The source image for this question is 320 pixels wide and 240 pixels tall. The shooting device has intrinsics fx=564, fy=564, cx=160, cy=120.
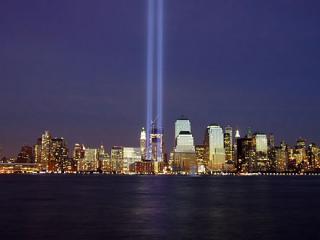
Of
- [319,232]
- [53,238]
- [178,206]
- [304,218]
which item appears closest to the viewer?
[53,238]

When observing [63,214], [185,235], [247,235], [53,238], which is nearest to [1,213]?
[63,214]

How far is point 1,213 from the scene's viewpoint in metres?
75.7

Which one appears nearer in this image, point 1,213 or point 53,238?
point 53,238

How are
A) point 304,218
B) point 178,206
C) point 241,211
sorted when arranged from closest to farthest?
point 304,218 → point 241,211 → point 178,206

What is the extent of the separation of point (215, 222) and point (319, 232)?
1318 cm

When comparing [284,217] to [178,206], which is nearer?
[284,217]

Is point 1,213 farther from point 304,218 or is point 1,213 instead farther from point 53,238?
point 304,218

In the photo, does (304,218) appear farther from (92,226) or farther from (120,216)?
(92,226)

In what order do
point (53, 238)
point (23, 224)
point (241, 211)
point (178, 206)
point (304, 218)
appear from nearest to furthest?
point (53, 238) < point (23, 224) < point (304, 218) < point (241, 211) < point (178, 206)

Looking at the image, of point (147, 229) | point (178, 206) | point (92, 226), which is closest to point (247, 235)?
point (147, 229)

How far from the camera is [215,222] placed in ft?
219

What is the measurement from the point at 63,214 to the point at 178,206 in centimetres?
2252

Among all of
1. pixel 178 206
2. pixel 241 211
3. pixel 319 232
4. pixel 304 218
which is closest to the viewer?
pixel 319 232

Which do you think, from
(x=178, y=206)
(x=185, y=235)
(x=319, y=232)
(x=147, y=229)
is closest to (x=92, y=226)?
(x=147, y=229)
